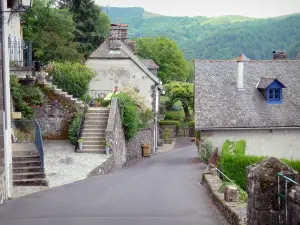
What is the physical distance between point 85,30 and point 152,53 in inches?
1178

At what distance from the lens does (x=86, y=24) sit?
50.1 meters

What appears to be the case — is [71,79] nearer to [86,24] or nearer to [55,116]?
[55,116]

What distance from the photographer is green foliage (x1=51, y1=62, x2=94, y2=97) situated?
29842 mm

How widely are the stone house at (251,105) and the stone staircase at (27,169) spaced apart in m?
10.3

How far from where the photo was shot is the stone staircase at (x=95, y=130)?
79.0ft

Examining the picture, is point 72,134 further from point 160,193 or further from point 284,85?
point 284,85

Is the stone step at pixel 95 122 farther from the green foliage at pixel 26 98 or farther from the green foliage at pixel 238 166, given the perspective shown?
the green foliage at pixel 238 166

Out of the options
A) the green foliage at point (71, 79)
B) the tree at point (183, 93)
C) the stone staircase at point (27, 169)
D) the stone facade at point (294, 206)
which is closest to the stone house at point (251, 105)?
the green foliage at point (71, 79)

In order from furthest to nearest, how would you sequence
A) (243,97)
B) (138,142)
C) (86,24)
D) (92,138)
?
(86,24) < (138,142) < (243,97) < (92,138)

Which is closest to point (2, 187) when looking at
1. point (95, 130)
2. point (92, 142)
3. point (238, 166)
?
point (238, 166)

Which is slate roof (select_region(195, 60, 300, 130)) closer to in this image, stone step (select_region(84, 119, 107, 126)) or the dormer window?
the dormer window

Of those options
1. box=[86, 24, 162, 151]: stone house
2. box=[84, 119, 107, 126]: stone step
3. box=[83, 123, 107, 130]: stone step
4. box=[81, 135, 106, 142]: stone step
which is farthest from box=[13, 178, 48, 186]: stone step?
box=[86, 24, 162, 151]: stone house

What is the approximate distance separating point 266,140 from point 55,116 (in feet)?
37.3

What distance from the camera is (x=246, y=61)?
30.0m
